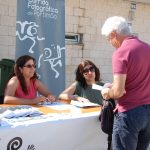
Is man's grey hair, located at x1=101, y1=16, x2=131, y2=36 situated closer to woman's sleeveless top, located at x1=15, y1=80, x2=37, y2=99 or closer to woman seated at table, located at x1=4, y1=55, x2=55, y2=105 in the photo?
woman seated at table, located at x1=4, y1=55, x2=55, y2=105

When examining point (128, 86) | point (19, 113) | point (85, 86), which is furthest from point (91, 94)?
point (128, 86)

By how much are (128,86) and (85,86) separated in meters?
1.48

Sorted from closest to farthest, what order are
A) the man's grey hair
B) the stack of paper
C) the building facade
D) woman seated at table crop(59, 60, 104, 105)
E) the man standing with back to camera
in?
the man standing with back to camera, the man's grey hair, the stack of paper, woman seated at table crop(59, 60, 104, 105), the building facade

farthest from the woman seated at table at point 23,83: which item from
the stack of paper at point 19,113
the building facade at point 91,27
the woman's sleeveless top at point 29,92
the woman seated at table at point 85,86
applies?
the building facade at point 91,27

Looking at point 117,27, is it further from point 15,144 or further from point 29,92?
point 29,92

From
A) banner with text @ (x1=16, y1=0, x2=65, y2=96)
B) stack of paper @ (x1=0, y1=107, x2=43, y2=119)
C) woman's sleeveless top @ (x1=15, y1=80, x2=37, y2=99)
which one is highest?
banner with text @ (x1=16, y1=0, x2=65, y2=96)

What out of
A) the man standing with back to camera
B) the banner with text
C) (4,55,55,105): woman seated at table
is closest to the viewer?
the man standing with back to camera

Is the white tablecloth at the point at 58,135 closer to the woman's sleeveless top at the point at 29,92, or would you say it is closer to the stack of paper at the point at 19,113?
the stack of paper at the point at 19,113

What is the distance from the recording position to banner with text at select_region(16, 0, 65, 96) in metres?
4.39

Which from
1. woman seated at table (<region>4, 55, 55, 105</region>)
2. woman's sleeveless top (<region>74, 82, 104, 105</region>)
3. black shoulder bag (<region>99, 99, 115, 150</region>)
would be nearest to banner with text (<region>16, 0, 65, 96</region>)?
woman seated at table (<region>4, 55, 55, 105</region>)

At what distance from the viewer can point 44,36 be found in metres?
4.65

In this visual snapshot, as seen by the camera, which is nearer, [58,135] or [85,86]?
[58,135]

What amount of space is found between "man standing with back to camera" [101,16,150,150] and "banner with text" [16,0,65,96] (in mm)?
2109

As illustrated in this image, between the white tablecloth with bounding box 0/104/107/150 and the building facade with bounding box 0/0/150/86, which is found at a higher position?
the building facade with bounding box 0/0/150/86
